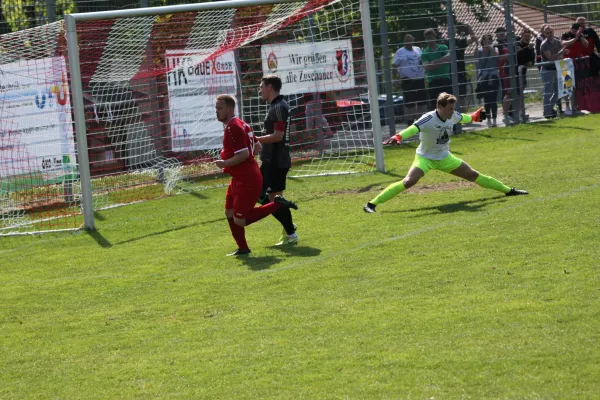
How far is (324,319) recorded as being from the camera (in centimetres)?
722

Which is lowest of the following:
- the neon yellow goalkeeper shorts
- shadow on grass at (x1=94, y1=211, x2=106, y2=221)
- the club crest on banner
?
shadow on grass at (x1=94, y1=211, x2=106, y2=221)

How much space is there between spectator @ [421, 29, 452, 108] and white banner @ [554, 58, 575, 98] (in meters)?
2.88

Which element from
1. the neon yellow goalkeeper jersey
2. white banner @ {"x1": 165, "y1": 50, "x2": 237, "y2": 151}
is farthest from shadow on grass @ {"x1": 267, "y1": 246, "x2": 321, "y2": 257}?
white banner @ {"x1": 165, "y1": 50, "x2": 237, "y2": 151}

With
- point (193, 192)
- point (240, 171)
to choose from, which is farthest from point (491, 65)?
point (240, 171)

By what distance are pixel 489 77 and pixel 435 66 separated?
165cm

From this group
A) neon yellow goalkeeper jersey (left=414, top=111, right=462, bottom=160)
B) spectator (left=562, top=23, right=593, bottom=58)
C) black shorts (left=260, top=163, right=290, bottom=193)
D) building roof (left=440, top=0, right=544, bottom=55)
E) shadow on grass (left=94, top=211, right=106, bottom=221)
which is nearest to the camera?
black shorts (left=260, top=163, right=290, bottom=193)

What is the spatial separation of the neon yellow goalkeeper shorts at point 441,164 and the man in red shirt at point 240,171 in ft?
8.96

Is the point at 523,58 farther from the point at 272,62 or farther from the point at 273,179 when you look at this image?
the point at 273,179

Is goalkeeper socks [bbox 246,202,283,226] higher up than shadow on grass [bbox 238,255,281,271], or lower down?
higher up

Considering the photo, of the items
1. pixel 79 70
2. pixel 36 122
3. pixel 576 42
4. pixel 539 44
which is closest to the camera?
pixel 79 70

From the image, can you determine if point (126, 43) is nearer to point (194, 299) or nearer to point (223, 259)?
point (223, 259)

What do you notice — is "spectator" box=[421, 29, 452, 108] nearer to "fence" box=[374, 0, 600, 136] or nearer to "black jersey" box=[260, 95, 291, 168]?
"fence" box=[374, 0, 600, 136]

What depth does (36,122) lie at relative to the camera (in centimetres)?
1446

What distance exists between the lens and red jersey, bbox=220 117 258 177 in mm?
9922
